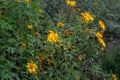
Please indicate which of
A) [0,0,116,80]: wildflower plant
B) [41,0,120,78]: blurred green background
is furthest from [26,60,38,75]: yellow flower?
[41,0,120,78]: blurred green background

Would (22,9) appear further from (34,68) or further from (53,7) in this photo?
(53,7)

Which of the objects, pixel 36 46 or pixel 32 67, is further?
pixel 36 46

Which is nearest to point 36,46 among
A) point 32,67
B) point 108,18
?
point 32,67

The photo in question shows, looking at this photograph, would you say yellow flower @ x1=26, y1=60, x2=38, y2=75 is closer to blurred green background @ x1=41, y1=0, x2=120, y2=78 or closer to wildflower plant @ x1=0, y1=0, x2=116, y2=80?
wildflower plant @ x1=0, y1=0, x2=116, y2=80

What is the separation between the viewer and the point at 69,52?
10.5 feet

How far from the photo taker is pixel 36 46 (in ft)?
9.88

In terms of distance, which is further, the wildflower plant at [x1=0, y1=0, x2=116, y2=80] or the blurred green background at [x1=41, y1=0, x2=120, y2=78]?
the blurred green background at [x1=41, y1=0, x2=120, y2=78]

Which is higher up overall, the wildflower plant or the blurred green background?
the wildflower plant

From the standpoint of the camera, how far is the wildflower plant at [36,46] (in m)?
2.82

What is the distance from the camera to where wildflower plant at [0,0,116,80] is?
2.82 metres

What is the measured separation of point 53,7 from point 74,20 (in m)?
0.86

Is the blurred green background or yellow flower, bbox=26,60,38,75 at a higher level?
yellow flower, bbox=26,60,38,75

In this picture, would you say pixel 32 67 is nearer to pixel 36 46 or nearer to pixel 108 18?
pixel 36 46

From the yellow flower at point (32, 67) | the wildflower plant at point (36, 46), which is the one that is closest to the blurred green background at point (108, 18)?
the wildflower plant at point (36, 46)
